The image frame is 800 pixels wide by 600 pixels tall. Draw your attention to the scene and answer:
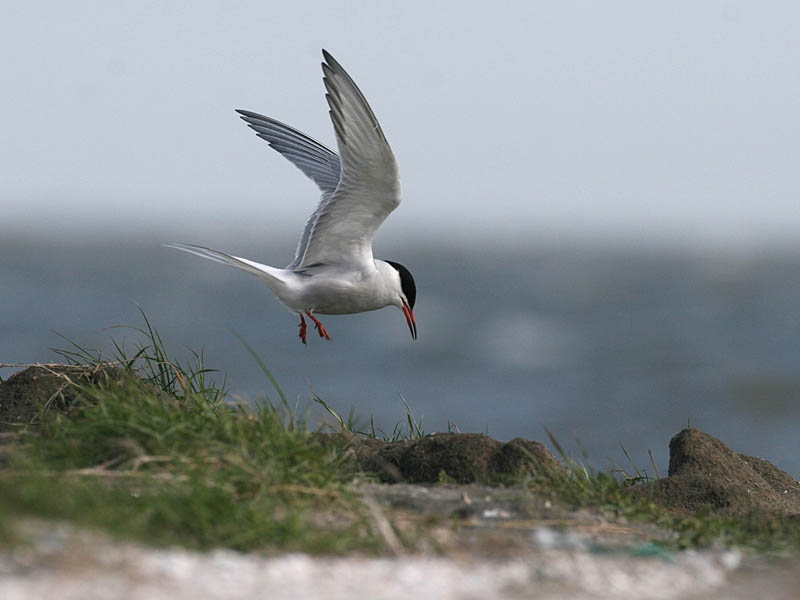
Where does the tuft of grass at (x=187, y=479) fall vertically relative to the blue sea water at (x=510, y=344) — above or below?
above

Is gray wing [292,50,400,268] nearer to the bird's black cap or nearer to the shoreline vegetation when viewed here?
the bird's black cap

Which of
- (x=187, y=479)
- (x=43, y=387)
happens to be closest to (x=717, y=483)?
(x=187, y=479)

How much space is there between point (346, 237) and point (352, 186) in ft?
1.63

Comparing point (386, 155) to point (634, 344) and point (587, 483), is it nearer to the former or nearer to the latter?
point (587, 483)

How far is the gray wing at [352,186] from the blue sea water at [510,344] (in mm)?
1349

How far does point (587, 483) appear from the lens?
4242 millimetres

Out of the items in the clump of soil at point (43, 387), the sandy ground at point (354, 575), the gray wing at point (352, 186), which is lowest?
the clump of soil at point (43, 387)

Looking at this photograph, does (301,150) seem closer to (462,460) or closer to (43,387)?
(43,387)

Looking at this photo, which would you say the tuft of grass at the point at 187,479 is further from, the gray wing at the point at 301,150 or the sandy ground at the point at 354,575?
the gray wing at the point at 301,150

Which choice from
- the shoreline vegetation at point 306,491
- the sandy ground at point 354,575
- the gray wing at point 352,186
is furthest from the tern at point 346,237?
the sandy ground at point 354,575

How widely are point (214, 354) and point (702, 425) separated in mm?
12761

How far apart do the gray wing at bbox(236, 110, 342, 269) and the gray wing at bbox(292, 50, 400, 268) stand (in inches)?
23.4

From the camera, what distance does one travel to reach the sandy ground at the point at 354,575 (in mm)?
2672

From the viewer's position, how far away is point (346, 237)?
21.5ft
